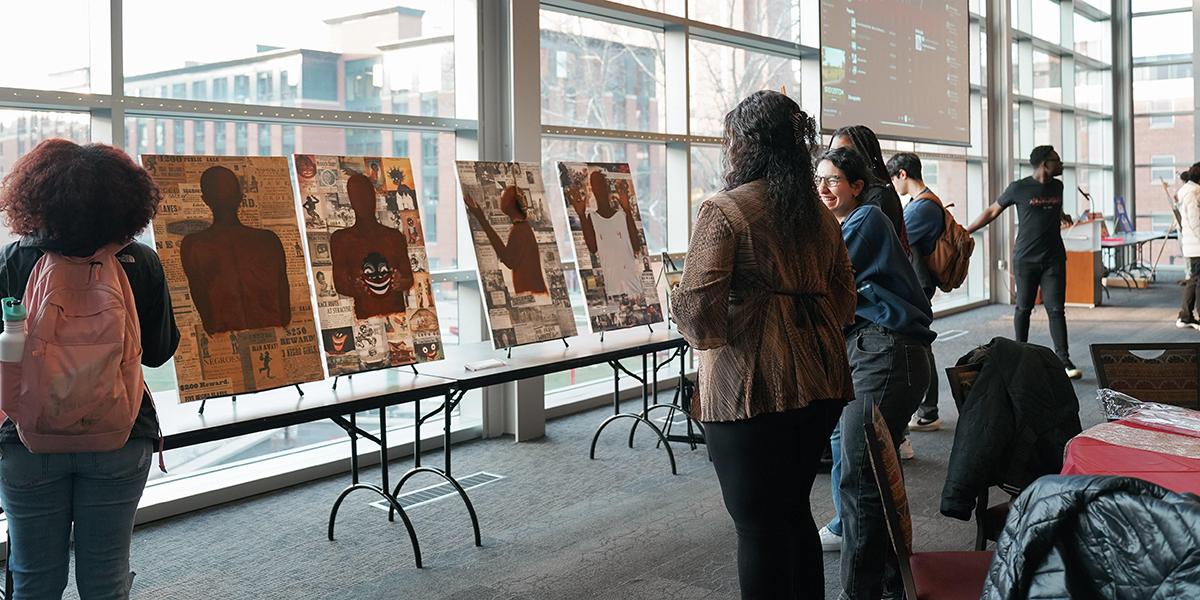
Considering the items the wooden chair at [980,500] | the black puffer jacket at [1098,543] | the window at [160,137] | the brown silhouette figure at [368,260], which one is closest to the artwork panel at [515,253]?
the brown silhouette figure at [368,260]

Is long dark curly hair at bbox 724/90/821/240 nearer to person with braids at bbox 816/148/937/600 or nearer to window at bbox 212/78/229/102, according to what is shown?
person with braids at bbox 816/148/937/600

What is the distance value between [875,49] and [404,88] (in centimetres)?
491

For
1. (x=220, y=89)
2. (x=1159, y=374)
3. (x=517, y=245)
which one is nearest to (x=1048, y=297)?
(x=1159, y=374)

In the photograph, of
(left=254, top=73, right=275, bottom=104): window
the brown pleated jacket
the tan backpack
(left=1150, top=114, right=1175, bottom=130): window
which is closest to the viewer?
the brown pleated jacket

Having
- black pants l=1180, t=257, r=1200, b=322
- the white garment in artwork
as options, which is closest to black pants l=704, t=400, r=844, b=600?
the white garment in artwork

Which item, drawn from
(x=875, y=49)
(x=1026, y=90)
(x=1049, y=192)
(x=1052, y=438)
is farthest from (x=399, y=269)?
(x=1026, y=90)

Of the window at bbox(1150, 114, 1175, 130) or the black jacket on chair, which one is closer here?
the black jacket on chair

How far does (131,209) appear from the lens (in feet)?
6.83

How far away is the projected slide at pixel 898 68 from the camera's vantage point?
8.00 m

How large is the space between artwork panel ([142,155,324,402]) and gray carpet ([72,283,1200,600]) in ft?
2.28

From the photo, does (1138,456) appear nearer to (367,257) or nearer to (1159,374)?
(1159,374)

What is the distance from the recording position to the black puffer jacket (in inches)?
50.1

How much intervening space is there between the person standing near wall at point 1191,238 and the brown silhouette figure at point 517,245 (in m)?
7.00

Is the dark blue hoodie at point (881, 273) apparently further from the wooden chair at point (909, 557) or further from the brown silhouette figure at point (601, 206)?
the brown silhouette figure at point (601, 206)
